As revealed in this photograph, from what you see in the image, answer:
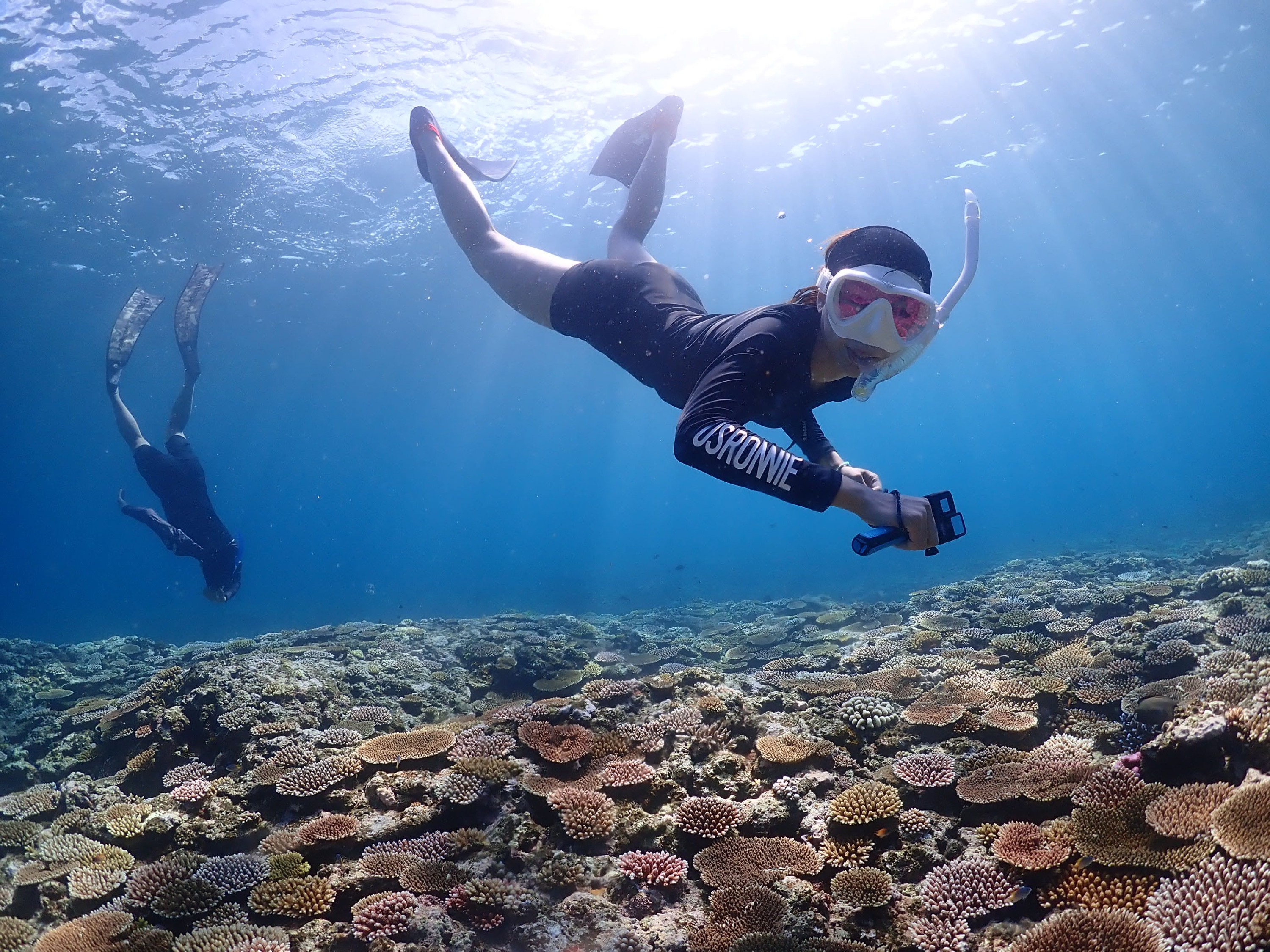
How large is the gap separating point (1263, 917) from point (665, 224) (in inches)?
1185

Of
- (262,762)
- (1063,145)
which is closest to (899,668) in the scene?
(262,762)

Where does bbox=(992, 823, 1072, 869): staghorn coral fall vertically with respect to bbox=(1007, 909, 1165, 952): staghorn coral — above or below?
below

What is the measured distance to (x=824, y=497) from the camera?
2689mm

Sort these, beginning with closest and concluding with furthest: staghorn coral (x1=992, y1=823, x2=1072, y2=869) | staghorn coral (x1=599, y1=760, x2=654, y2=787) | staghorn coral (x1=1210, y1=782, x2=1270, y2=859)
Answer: staghorn coral (x1=1210, y1=782, x2=1270, y2=859) → staghorn coral (x1=992, y1=823, x2=1072, y2=869) → staghorn coral (x1=599, y1=760, x2=654, y2=787)

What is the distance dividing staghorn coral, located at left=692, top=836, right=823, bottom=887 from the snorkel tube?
2.67m

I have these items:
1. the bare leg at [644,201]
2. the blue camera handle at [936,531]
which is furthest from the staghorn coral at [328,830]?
the bare leg at [644,201]

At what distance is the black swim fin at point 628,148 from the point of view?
23.5ft

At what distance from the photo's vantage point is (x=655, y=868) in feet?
11.0

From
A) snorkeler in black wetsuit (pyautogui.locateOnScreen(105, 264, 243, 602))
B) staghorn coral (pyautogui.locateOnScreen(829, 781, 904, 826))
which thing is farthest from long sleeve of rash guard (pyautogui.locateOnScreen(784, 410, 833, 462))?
snorkeler in black wetsuit (pyautogui.locateOnScreen(105, 264, 243, 602))

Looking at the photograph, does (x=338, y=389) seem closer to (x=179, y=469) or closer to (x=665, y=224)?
(x=665, y=224)

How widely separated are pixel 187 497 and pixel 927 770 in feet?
49.8

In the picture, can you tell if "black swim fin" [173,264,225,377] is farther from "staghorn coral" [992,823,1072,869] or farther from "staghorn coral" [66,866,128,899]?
"staghorn coral" [992,823,1072,869]

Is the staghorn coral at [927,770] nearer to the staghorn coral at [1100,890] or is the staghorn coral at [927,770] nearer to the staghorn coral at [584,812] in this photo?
the staghorn coral at [1100,890]

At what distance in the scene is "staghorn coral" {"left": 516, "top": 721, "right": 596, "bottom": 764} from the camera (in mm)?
4293
